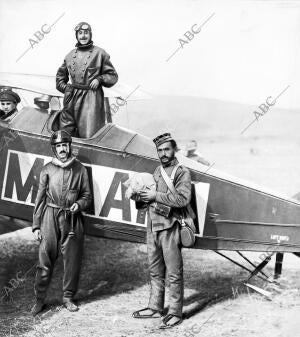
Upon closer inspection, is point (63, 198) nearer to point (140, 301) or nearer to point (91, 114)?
point (91, 114)

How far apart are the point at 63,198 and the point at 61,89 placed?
1483 mm

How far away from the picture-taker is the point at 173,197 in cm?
535

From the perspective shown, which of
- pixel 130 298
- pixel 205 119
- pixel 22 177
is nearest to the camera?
pixel 22 177

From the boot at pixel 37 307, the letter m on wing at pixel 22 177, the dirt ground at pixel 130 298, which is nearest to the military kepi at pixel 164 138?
the letter m on wing at pixel 22 177

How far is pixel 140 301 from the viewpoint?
6.32m

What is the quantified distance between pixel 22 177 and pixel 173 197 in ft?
6.65

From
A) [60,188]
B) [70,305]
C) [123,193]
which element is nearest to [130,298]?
[70,305]

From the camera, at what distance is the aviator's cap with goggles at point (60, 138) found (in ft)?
18.4

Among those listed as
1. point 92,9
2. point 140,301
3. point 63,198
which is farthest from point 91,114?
point 92,9

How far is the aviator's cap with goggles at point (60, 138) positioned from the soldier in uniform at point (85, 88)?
0.50m

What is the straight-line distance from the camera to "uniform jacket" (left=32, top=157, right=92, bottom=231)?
574cm

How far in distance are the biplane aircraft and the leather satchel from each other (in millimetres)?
291

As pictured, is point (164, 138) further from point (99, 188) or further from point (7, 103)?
point (7, 103)

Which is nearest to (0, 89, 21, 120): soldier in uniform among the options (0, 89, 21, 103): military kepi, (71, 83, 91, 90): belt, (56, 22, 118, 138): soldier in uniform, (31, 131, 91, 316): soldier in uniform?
(0, 89, 21, 103): military kepi
